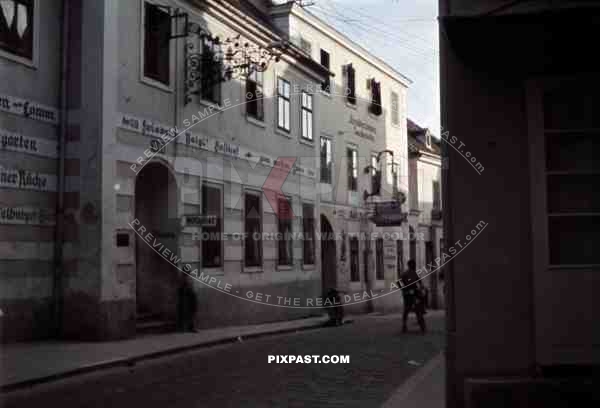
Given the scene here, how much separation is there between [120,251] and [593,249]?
9.92 meters

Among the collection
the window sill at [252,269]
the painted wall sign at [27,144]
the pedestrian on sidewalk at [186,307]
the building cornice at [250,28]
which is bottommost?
the pedestrian on sidewalk at [186,307]

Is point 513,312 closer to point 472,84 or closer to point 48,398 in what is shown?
point 472,84

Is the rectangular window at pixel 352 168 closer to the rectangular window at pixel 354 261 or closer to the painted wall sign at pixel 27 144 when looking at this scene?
the rectangular window at pixel 354 261

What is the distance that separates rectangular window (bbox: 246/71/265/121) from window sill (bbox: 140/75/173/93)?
12.0 ft

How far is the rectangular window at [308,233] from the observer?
23.6 meters

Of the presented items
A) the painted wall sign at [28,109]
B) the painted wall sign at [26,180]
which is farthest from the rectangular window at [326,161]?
the painted wall sign at [26,180]

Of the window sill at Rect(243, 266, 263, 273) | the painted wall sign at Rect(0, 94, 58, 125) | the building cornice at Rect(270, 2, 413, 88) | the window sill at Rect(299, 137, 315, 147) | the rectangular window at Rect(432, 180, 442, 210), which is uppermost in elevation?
the building cornice at Rect(270, 2, 413, 88)

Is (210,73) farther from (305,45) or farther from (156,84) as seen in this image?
(305,45)

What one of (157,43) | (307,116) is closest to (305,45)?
(307,116)

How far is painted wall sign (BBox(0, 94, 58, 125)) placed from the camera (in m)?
12.5

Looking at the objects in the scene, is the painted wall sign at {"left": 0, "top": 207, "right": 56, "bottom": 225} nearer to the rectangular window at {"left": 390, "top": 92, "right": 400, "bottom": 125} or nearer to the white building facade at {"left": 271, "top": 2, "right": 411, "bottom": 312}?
the white building facade at {"left": 271, "top": 2, "right": 411, "bottom": 312}

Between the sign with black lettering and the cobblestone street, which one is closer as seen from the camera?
the cobblestone street

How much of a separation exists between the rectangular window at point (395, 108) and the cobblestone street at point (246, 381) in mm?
20491

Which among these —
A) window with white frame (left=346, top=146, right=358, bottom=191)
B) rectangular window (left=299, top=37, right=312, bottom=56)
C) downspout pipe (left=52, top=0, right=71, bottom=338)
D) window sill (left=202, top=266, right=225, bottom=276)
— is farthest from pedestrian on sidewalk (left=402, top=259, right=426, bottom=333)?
window with white frame (left=346, top=146, right=358, bottom=191)
